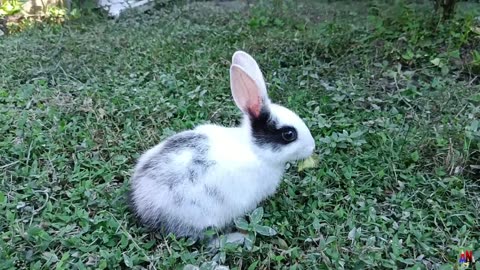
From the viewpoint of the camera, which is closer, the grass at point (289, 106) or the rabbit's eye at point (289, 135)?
the grass at point (289, 106)

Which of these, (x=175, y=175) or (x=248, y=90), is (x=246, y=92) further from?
(x=175, y=175)

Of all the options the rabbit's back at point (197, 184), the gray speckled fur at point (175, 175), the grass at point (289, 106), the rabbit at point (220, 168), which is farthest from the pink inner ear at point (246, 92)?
Answer: the grass at point (289, 106)

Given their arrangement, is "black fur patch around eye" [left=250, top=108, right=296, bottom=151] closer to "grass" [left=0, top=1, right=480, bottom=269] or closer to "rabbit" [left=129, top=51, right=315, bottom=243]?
"rabbit" [left=129, top=51, right=315, bottom=243]

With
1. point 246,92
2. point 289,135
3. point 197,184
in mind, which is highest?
point 246,92

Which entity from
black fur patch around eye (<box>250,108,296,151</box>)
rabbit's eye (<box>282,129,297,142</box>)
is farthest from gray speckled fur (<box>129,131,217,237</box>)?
rabbit's eye (<box>282,129,297,142</box>)

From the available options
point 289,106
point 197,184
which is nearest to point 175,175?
point 197,184

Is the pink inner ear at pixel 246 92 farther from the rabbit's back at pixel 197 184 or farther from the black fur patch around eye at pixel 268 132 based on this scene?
the rabbit's back at pixel 197 184

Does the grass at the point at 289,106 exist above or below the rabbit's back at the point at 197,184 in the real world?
below
